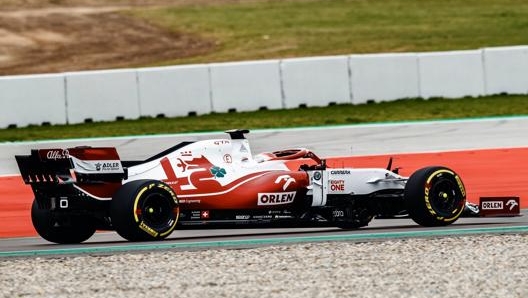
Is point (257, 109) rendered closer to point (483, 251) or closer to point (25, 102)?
point (25, 102)

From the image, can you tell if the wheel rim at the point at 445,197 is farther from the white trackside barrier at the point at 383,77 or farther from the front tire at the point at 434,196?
the white trackside barrier at the point at 383,77

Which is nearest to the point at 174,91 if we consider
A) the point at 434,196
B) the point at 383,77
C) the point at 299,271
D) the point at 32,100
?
the point at 32,100

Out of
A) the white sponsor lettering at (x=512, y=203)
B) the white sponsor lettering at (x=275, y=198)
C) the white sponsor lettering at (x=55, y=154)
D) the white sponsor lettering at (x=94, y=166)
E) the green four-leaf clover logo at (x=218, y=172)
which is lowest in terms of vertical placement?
the white sponsor lettering at (x=512, y=203)

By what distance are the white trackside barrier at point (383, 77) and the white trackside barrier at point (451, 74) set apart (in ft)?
0.54

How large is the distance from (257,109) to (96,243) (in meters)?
12.0

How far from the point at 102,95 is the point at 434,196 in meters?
12.2

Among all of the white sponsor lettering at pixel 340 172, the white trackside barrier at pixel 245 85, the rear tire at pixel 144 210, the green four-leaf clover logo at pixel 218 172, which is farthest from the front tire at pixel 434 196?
the white trackside barrier at pixel 245 85

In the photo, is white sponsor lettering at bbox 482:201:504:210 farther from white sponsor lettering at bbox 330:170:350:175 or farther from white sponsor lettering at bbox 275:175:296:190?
white sponsor lettering at bbox 275:175:296:190

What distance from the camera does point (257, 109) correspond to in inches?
947

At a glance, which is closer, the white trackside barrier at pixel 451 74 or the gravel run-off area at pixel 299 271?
the gravel run-off area at pixel 299 271

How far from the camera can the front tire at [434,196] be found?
1204 centimetres

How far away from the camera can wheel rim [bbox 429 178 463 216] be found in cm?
1212

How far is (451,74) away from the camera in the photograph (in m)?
24.4

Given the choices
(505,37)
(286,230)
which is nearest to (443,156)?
(286,230)
